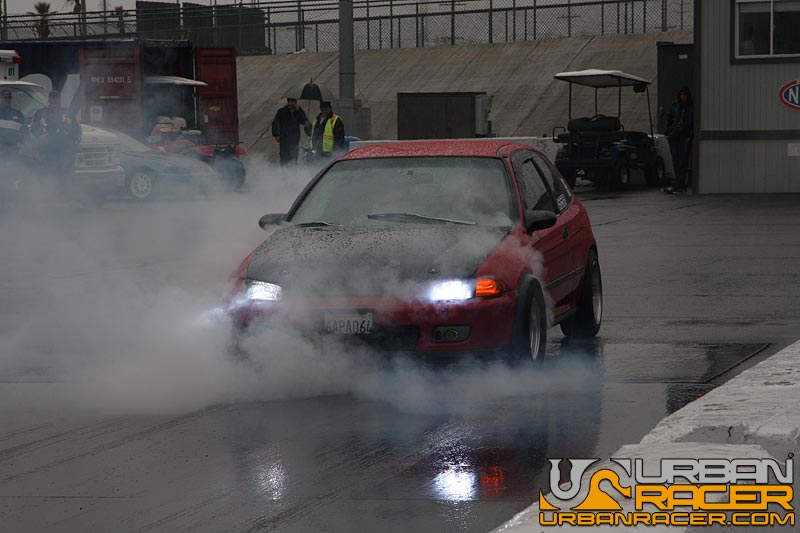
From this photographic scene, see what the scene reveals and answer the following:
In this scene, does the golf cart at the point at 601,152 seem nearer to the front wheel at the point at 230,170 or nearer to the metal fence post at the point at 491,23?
the front wheel at the point at 230,170

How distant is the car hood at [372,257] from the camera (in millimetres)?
7816

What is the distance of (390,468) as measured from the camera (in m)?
6.10

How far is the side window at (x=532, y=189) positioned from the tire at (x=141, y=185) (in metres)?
17.7

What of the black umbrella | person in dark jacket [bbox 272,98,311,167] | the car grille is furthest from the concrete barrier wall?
the car grille

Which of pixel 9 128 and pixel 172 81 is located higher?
pixel 172 81

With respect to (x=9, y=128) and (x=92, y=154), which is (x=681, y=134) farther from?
(x=9, y=128)

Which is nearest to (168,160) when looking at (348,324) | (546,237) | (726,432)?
(546,237)

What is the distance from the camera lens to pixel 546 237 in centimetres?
884

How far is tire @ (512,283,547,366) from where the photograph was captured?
26.0 feet

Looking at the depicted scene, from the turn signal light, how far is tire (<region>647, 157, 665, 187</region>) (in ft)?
70.5

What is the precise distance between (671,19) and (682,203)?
22309 mm

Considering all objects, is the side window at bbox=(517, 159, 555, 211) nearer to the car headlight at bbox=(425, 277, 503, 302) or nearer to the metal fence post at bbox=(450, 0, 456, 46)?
the car headlight at bbox=(425, 277, 503, 302)

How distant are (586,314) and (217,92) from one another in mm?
26739

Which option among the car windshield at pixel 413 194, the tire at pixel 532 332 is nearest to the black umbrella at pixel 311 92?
the car windshield at pixel 413 194
